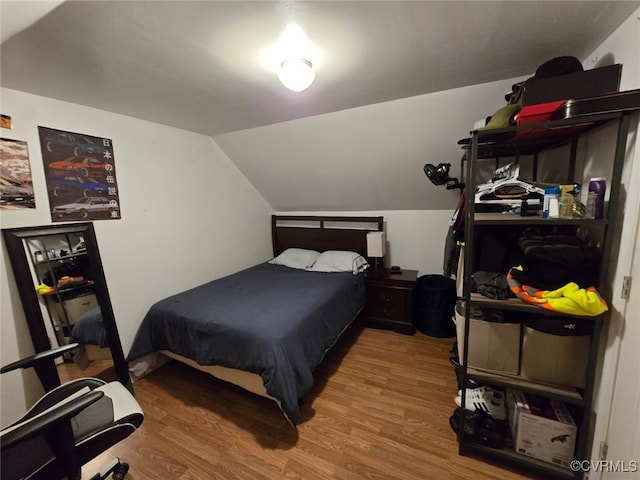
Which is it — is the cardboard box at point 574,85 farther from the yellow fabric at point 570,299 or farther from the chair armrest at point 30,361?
the chair armrest at point 30,361

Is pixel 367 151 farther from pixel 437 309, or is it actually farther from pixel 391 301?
pixel 437 309

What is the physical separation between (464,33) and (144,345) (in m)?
3.09

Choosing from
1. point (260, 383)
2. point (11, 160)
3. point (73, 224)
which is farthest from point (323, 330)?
point (11, 160)

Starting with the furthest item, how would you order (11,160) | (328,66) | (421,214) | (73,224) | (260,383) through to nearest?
(421,214)
(73,224)
(260,383)
(11,160)
(328,66)

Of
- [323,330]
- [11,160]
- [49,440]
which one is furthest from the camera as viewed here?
[323,330]

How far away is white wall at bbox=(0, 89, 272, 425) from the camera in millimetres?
1668

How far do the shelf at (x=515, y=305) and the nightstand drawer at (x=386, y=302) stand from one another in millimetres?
1456

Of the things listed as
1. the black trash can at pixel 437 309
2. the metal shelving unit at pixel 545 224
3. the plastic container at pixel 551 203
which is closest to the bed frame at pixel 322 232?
the black trash can at pixel 437 309

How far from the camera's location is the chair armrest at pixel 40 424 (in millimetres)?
852

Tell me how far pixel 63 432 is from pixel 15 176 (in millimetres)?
1648

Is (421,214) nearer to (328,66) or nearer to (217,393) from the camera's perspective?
(328,66)

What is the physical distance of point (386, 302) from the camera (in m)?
2.92

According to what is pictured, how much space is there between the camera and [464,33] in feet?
4.08

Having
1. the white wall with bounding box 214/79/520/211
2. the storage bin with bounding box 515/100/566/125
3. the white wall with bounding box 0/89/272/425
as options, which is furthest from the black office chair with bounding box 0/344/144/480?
the white wall with bounding box 214/79/520/211
